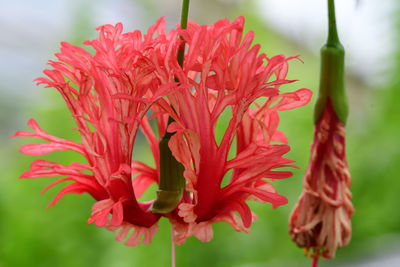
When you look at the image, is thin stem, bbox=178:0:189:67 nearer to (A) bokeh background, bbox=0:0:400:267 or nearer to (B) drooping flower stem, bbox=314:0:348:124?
(B) drooping flower stem, bbox=314:0:348:124

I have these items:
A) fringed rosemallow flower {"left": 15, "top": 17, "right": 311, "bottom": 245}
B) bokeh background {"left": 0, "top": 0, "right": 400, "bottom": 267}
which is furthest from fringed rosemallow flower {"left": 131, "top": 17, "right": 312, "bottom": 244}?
bokeh background {"left": 0, "top": 0, "right": 400, "bottom": 267}

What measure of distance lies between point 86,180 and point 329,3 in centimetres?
20

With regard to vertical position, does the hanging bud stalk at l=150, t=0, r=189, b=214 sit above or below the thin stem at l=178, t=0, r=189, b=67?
below

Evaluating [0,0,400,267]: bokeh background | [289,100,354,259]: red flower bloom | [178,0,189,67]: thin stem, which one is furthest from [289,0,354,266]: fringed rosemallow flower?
[0,0,400,267]: bokeh background

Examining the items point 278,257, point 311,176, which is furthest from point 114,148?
point 278,257

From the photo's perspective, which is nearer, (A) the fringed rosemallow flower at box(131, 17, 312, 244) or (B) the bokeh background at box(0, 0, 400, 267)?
(A) the fringed rosemallow flower at box(131, 17, 312, 244)

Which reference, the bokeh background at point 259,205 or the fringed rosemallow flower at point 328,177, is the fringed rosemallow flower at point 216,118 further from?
the bokeh background at point 259,205

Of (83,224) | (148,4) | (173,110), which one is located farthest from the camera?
(148,4)

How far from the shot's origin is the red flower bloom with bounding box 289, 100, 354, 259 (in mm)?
347

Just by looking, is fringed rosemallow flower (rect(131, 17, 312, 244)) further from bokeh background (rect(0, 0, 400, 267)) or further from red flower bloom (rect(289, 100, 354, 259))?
bokeh background (rect(0, 0, 400, 267))

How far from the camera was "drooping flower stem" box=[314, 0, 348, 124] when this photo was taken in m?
0.36

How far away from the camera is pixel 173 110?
11.4 inches

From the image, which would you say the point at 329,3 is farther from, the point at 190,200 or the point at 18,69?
the point at 18,69

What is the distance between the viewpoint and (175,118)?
28cm
